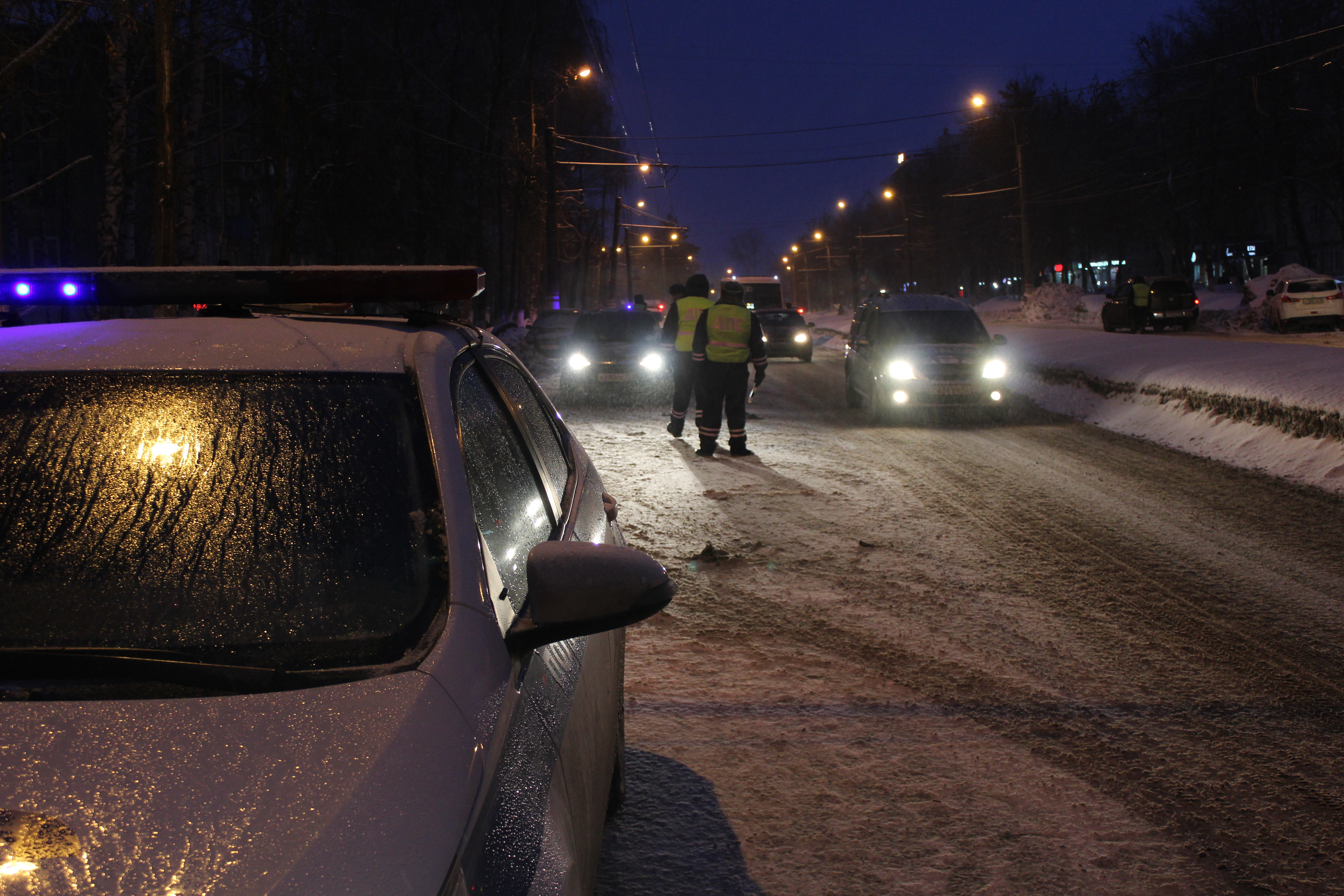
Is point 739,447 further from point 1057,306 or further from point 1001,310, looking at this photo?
point 1001,310

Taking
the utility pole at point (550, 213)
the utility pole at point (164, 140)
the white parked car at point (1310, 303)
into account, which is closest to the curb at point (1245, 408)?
the utility pole at point (164, 140)

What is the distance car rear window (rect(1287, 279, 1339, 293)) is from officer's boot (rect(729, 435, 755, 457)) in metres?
28.1

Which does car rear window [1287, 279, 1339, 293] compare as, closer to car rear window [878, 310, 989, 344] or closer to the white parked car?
the white parked car

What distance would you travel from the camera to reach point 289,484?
2.11 metres

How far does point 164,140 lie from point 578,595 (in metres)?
15.3

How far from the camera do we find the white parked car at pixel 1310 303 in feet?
108

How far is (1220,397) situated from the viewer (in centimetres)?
1296

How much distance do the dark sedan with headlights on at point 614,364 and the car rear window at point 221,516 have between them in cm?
1594

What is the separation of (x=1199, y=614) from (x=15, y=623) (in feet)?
18.0

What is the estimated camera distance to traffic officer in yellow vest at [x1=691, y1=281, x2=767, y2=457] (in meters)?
12.1

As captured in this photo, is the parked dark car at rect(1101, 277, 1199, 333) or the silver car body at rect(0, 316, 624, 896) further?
the parked dark car at rect(1101, 277, 1199, 333)

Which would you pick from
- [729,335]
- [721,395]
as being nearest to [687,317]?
[729,335]

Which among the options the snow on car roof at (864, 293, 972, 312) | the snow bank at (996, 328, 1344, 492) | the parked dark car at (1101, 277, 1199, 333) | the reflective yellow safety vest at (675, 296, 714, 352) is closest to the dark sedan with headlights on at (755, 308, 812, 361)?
the snow bank at (996, 328, 1344, 492)

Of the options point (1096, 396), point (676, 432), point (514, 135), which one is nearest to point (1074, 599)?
point (676, 432)
